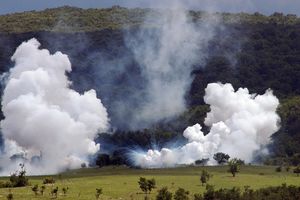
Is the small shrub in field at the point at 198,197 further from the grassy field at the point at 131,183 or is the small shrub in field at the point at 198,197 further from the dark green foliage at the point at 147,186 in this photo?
the dark green foliage at the point at 147,186

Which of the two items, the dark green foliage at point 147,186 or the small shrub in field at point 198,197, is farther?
the dark green foliage at point 147,186

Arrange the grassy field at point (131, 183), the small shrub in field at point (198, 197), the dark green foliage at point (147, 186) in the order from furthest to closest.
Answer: the dark green foliage at point (147, 186)
the grassy field at point (131, 183)
the small shrub in field at point (198, 197)

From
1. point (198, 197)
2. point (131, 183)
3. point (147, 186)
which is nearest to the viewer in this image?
point (198, 197)

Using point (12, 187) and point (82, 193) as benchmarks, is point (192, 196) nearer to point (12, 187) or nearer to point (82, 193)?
point (82, 193)

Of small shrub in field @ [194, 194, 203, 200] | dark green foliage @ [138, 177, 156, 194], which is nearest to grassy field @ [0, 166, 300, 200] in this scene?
dark green foliage @ [138, 177, 156, 194]

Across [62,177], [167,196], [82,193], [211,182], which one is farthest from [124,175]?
[167,196]

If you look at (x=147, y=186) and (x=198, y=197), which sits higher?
(x=147, y=186)

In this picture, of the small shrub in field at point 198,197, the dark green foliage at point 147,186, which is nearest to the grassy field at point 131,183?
the dark green foliage at point 147,186

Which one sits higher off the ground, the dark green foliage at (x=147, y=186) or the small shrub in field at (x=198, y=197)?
the dark green foliage at (x=147, y=186)

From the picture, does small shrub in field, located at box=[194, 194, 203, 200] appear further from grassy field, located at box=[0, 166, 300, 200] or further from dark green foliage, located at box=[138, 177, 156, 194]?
dark green foliage, located at box=[138, 177, 156, 194]

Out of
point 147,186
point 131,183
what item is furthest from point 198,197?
point 131,183

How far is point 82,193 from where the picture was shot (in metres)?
151

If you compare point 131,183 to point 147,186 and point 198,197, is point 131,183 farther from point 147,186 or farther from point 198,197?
point 198,197

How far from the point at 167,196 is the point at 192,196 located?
1373cm
